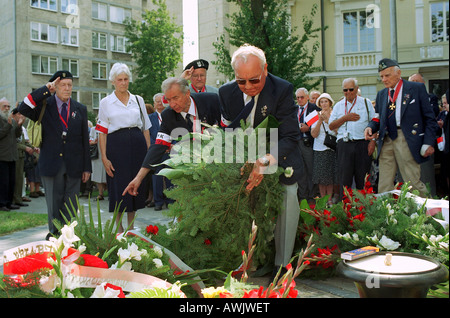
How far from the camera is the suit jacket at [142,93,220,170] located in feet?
15.1

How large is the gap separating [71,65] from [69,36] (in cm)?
264

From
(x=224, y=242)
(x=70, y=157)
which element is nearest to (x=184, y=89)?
(x=224, y=242)

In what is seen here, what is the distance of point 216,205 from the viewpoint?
3559mm

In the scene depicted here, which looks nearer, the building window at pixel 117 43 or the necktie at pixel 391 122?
the necktie at pixel 391 122

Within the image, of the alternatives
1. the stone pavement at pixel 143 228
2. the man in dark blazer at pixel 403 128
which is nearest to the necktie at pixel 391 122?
the man in dark blazer at pixel 403 128

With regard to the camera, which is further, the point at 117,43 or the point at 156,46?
the point at 117,43

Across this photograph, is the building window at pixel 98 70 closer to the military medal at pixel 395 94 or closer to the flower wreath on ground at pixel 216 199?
the military medal at pixel 395 94

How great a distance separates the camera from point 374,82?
14.2 metres

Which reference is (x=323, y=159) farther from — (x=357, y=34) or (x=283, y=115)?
(x=357, y=34)

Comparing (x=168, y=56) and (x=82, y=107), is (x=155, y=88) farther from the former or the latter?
(x=82, y=107)

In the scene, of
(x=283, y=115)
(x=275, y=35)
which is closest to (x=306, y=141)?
(x=275, y=35)

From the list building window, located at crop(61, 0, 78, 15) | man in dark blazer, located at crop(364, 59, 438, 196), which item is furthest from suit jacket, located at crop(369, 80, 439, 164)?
building window, located at crop(61, 0, 78, 15)

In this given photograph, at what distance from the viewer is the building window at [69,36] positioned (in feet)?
149
